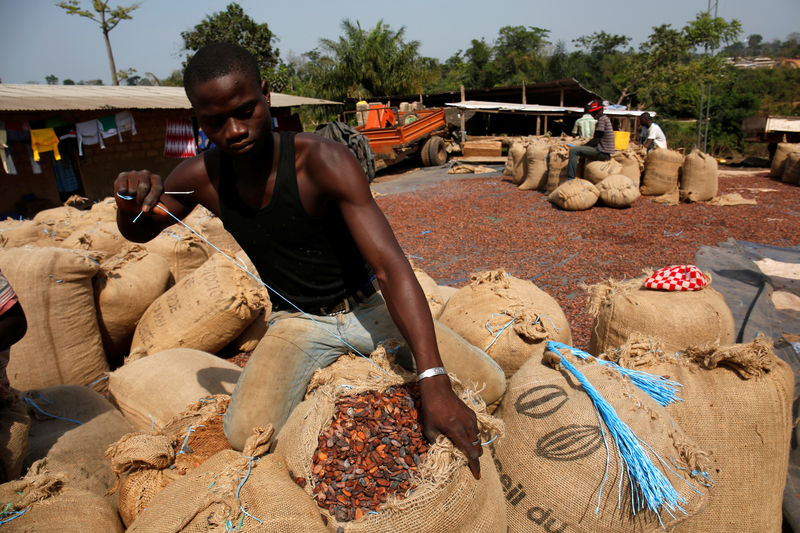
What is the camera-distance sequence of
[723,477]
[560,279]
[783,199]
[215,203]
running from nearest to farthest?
[723,477] → [215,203] → [560,279] → [783,199]

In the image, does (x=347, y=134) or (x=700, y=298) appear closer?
(x=700, y=298)

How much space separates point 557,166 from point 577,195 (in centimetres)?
158

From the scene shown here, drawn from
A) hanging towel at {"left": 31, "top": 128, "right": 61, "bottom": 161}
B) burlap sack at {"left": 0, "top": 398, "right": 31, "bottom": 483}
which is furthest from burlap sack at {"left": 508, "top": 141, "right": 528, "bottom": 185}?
burlap sack at {"left": 0, "top": 398, "right": 31, "bottom": 483}

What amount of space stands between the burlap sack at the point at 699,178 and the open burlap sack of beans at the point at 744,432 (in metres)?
7.52

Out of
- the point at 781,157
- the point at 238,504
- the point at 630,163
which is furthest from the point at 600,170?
the point at 238,504

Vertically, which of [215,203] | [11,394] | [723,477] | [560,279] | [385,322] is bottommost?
[560,279]

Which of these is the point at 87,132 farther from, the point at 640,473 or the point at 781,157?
the point at 781,157

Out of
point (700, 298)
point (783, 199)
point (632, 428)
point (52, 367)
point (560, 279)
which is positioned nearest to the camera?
point (632, 428)

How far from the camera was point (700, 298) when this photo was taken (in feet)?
8.10

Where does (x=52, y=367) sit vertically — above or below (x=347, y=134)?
below

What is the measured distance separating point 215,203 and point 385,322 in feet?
2.80

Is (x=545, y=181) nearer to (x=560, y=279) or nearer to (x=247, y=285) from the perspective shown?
(x=560, y=279)

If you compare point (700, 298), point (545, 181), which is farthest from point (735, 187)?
point (700, 298)

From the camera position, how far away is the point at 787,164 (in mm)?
10227
